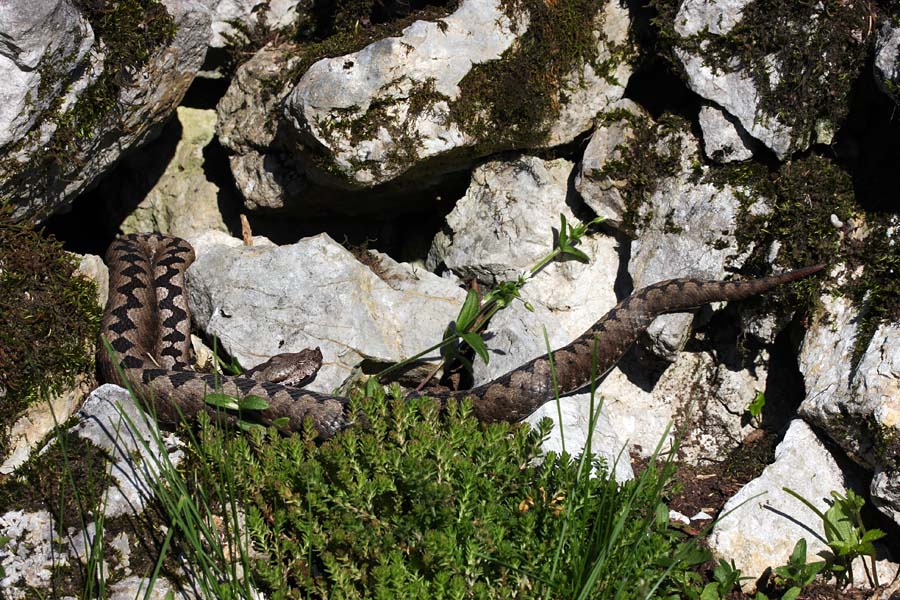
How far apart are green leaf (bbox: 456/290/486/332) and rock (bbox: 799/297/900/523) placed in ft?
7.65

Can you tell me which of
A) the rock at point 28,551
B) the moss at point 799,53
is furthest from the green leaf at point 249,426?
the moss at point 799,53

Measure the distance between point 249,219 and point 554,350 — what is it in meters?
3.41

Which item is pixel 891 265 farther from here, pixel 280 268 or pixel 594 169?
pixel 280 268

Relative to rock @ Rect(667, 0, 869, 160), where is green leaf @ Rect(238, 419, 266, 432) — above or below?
below

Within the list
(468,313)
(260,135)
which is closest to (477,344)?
(468,313)

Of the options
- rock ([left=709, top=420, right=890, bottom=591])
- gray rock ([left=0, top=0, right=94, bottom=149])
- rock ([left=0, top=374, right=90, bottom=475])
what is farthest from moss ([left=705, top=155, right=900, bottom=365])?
rock ([left=0, top=374, right=90, bottom=475])

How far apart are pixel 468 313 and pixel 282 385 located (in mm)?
1441

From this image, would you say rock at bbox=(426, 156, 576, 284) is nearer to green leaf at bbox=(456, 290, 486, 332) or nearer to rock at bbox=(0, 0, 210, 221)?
green leaf at bbox=(456, 290, 486, 332)

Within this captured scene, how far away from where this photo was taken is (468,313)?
236 inches

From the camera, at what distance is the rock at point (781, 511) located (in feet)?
16.2

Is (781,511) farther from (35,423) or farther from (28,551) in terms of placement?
(35,423)

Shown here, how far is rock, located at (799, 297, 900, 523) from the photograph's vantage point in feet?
15.9

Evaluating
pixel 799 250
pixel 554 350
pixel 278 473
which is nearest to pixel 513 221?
pixel 554 350

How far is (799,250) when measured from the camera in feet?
18.9
